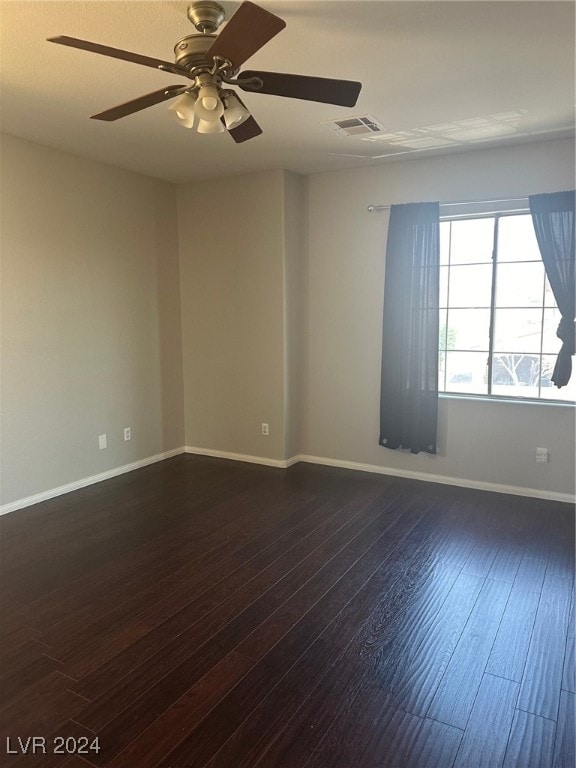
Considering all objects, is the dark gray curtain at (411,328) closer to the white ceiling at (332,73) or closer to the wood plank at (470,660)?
the white ceiling at (332,73)

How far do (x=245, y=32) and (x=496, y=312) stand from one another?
10.4ft

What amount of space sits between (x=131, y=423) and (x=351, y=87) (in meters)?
3.67

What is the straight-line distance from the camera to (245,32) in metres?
1.75

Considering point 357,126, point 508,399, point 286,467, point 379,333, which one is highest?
point 357,126

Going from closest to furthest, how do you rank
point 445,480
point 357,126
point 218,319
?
point 357,126 → point 445,480 → point 218,319

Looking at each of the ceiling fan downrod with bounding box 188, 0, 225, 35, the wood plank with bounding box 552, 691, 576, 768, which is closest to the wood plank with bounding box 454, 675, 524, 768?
the wood plank with bounding box 552, 691, 576, 768

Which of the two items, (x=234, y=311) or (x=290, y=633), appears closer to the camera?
(x=290, y=633)

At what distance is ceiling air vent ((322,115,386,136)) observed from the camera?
11.2 ft

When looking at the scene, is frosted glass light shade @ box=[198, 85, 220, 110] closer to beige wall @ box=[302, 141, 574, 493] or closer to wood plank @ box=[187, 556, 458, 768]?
wood plank @ box=[187, 556, 458, 768]

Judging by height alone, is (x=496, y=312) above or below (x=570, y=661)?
above

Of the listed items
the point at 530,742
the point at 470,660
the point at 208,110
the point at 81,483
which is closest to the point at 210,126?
the point at 208,110

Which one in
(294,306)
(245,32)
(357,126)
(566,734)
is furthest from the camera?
(294,306)

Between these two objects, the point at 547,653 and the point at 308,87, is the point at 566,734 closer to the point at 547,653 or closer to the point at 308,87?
the point at 547,653

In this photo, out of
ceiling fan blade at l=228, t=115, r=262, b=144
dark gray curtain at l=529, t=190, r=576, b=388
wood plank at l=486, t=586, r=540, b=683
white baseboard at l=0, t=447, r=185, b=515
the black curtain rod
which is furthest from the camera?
the black curtain rod
